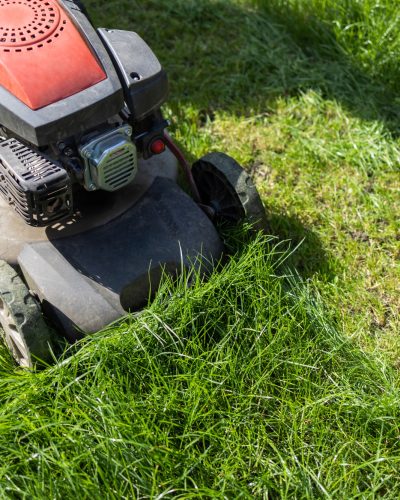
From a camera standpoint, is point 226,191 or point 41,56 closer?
point 41,56

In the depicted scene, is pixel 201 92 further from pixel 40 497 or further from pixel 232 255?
pixel 40 497

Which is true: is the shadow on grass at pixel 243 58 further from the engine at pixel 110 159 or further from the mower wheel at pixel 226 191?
the engine at pixel 110 159

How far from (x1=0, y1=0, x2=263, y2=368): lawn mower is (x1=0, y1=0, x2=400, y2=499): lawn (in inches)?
4.9

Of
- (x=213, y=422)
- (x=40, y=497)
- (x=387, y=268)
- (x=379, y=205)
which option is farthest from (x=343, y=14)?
(x=40, y=497)

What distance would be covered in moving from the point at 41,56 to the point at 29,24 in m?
0.14

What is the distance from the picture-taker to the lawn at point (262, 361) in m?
1.97

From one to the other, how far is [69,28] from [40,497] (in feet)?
4.40

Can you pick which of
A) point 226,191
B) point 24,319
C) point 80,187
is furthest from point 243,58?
point 24,319

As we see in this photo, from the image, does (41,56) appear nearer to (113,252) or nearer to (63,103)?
(63,103)

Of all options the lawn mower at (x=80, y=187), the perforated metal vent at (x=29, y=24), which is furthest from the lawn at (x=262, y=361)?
the perforated metal vent at (x=29, y=24)

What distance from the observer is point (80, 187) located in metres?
2.40

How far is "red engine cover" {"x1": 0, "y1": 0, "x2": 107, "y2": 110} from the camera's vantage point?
209 cm

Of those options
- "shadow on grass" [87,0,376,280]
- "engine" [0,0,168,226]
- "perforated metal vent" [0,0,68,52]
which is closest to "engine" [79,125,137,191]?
"engine" [0,0,168,226]

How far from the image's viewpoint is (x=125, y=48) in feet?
7.51
